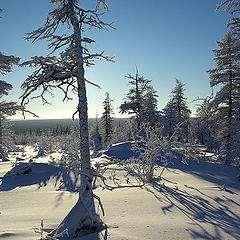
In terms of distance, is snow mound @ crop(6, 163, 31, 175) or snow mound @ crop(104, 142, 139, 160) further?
snow mound @ crop(104, 142, 139, 160)

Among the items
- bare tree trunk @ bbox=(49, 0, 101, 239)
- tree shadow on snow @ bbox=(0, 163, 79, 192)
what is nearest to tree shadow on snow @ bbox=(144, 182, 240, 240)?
bare tree trunk @ bbox=(49, 0, 101, 239)

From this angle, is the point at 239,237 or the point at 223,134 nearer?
the point at 239,237

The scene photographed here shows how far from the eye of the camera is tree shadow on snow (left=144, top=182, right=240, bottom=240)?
3057 millimetres

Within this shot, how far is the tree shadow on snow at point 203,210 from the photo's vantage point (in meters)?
3.06

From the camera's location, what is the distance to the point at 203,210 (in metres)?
4.18

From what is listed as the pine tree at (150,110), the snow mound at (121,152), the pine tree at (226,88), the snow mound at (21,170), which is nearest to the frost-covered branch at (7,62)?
the snow mound at (21,170)

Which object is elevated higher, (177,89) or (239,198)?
(177,89)

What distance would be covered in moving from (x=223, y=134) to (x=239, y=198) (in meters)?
8.73

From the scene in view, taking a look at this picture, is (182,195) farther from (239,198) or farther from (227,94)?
(227,94)

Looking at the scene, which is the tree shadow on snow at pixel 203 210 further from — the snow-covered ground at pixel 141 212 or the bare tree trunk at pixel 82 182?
the bare tree trunk at pixel 82 182

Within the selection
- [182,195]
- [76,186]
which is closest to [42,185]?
[76,186]

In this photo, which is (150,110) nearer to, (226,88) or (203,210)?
(226,88)

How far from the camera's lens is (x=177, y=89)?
1038 inches

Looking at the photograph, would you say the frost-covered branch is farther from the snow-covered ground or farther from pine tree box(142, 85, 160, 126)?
pine tree box(142, 85, 160, 126)
